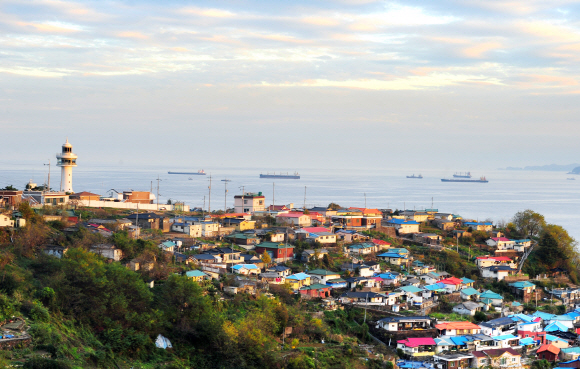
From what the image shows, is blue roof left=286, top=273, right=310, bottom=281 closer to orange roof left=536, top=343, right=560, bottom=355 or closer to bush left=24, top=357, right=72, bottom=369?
orange roof left=536, top=343, right=560, bottom=355

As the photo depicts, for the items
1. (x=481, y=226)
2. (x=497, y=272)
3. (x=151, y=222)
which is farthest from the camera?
(x=481, y=226)

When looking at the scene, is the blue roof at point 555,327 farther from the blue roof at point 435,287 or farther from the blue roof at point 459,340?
the blue roof at point 459,340

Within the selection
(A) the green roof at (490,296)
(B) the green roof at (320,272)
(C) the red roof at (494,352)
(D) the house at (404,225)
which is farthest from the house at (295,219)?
(C) the red roof at (494,352)

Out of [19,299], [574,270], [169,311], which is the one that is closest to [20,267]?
[19,299]

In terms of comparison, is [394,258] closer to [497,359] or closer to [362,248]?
[362,248]

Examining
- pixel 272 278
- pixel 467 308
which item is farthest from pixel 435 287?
pixel 272 278

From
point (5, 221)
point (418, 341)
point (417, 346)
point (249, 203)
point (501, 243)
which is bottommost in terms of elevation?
point (417, 346)

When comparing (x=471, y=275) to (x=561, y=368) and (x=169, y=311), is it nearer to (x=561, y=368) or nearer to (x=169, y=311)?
(x=561, y=368)
